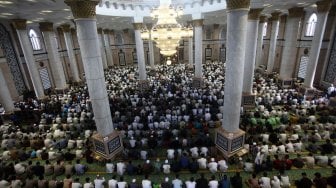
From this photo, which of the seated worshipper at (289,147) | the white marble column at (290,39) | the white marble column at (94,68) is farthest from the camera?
the white marble column at (290,39)

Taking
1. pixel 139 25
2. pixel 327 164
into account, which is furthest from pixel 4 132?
pixel 327 164

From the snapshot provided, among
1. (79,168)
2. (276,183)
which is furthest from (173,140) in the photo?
(276,183)

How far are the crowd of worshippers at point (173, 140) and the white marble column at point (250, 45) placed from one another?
45.6 inches

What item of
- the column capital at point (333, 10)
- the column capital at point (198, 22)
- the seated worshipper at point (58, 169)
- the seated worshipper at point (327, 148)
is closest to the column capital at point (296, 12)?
the column capital at point (333, 10)

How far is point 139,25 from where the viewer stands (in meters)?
13.0

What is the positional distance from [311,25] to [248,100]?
790 centimetres

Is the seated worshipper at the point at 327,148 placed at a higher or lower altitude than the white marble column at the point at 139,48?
lower

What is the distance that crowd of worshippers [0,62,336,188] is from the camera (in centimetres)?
579

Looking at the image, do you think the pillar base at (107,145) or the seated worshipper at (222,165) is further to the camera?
the pillar base at (107,145)

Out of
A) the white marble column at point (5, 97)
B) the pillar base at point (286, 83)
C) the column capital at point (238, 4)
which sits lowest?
the pillar base at point (286, 83)

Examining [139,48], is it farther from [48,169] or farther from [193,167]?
[193,167]

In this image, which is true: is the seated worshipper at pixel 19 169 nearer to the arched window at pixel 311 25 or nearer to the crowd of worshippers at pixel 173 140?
the crowd of worshippers at pixel 173 140

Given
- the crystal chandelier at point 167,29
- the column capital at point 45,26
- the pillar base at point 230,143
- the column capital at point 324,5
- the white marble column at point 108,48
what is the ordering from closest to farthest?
the pillar base at point 230,143 → the crystal chandelier at point 167,29 → the column capital at point 324,5 → the column capital at point 45,26 → the white marble column at point 108,48

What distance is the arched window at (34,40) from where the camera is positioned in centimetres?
1500
